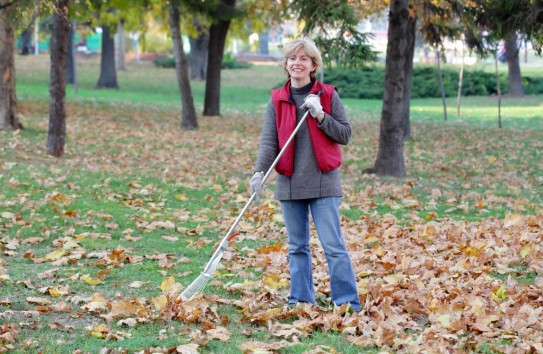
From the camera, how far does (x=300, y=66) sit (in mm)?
6031

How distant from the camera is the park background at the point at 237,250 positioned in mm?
5695

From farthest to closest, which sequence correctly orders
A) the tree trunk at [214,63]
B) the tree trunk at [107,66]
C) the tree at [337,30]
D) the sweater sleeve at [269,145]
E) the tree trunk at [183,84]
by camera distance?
1. the tree trunk at [107,66]
2. the tree trunk at [214,63]
3. the tree trunk at [183,84]
4. the tree at [337,30]
5. the sweater sleeve at [269,145]

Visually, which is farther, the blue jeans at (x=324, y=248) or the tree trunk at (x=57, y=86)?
the tree trunk at (x=57, y=86)

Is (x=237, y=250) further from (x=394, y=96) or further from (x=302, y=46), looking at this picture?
(x=394, y=96)

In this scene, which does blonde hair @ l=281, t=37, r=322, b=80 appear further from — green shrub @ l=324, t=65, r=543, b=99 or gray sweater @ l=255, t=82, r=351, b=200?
green shrub @ l=324, t=65, r=543, b=99

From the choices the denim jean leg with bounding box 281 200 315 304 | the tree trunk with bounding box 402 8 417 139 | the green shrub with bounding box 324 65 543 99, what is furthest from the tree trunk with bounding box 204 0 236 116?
the denim jean leg with bounding box 281 200 315 304

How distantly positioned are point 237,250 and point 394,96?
6855 mm

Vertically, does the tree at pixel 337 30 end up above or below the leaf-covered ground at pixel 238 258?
above

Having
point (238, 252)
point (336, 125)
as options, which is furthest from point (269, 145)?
point (238, 252)

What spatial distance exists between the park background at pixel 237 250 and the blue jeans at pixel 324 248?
166 millimetres

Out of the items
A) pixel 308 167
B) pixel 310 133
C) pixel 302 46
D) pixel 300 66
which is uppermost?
pixel 302 46

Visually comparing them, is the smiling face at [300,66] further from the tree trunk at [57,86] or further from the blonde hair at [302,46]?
the tree trunk at [57,86]

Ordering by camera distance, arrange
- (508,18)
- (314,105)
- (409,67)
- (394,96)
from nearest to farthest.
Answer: (314,105), (394,96), (508,18), (409,67)

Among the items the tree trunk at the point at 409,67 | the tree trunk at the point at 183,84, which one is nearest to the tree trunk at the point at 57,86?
the tree trunk at the point at 409,67
